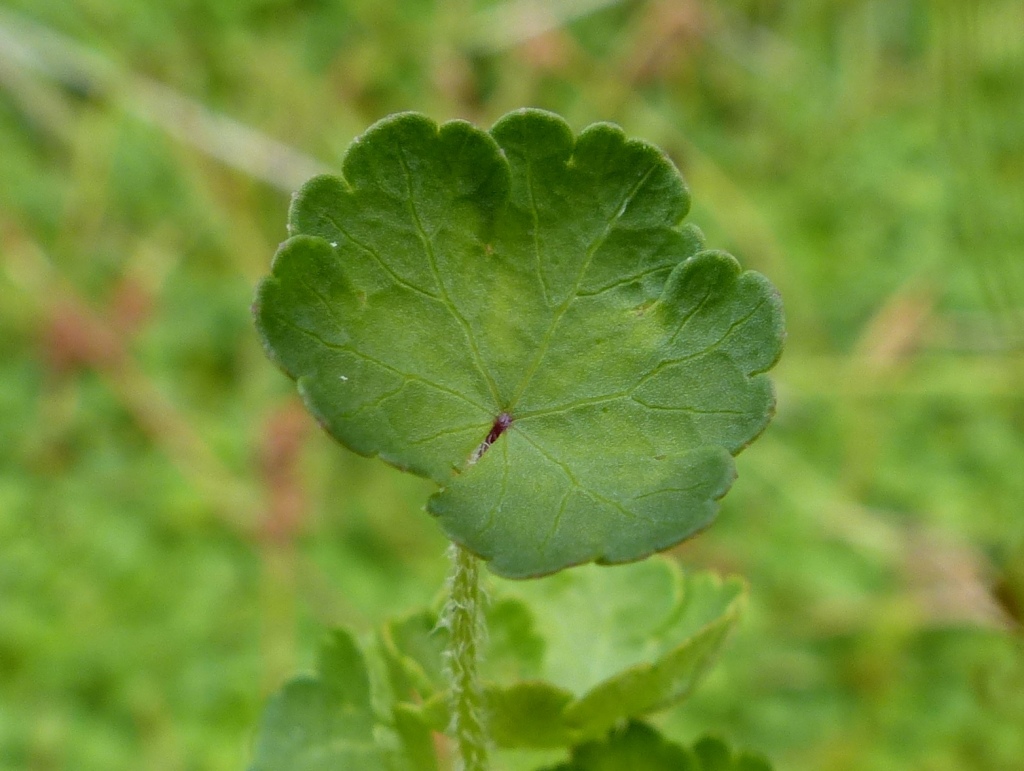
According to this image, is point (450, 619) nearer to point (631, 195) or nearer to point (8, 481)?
point (631, 195)

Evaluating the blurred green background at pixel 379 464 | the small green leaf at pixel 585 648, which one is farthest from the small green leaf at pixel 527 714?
the blurred green background at pixel 379 464

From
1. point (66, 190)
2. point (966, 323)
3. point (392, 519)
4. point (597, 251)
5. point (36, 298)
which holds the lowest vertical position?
point (597, 251)

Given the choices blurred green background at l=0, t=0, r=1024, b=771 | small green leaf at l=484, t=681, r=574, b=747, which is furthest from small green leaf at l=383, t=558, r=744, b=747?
blurred green background at l=0, t=0, r=1024, b=771

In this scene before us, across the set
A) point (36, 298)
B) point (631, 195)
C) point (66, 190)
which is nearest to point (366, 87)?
point (66, 190)

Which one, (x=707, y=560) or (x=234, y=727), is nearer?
(x=234, y=727)

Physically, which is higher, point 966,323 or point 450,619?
point 966,323

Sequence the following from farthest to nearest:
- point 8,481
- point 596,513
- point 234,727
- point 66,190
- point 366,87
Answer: point 366,87 → point 66,190 → point 8,481 → point 234,727 → point 596,513

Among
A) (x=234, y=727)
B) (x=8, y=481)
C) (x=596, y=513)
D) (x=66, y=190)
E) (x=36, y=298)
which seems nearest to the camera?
(x=596, y=513)
